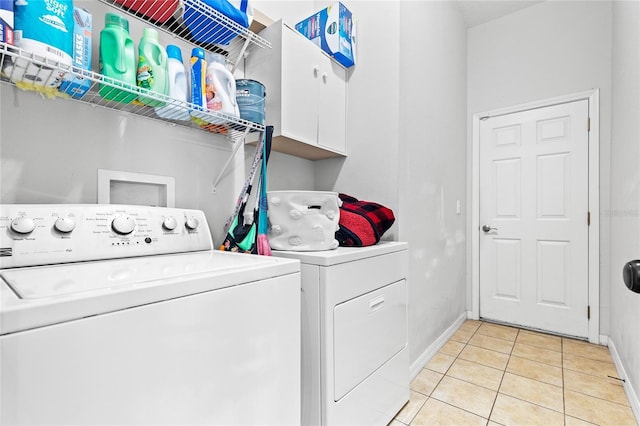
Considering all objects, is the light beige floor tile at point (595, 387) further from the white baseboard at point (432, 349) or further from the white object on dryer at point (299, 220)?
the white object on dryer at point (299, 220)

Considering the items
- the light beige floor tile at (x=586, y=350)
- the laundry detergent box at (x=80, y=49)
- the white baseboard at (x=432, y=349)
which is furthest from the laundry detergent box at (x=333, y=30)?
the light beige floor tile at (x=586, y=350)

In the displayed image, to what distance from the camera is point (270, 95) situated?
1548 mm

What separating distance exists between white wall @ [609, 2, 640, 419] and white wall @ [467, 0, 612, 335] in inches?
4.9

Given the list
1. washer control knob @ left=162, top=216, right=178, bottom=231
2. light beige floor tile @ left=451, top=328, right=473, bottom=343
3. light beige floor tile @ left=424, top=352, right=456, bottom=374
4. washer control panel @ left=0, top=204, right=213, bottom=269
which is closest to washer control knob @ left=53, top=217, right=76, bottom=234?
washer control panel @ left=0, top=204, right=213, bottom=269

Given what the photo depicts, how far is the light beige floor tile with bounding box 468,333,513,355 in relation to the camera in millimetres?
2354

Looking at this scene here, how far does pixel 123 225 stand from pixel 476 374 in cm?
214

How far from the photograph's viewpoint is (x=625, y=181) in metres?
1.91

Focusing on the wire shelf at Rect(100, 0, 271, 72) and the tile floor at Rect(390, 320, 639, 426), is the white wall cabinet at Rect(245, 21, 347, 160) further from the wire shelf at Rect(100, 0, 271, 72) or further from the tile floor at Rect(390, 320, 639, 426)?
the tile floor at Rect(390, 320, 639, 426)

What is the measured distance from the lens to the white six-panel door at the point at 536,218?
102 inches

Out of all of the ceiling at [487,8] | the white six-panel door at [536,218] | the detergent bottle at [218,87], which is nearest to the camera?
the detergent bottle at [218,87]

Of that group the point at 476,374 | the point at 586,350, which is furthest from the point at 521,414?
the point at 586,350

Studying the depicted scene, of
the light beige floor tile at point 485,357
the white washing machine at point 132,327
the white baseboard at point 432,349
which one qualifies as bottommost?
the light beige floor tile at point 485,357

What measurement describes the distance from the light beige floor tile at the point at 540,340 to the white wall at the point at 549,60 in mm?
347

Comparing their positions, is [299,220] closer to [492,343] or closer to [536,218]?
[492,343]
